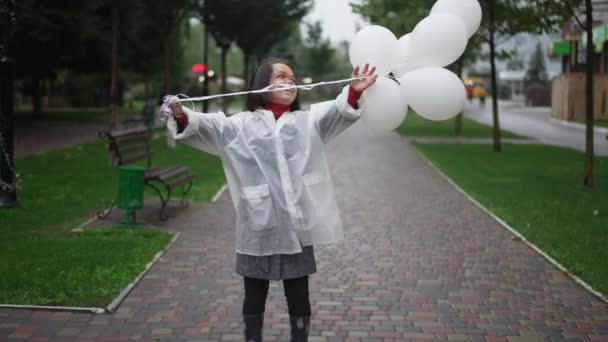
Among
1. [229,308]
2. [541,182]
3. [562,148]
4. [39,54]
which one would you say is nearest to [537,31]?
[541,182]

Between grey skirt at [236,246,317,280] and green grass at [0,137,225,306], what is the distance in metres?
2.11

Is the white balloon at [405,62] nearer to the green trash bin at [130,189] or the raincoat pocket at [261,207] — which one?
the raincoat pocket at [261,207]

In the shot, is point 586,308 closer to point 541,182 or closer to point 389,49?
point 389,49

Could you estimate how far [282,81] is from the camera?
391cm

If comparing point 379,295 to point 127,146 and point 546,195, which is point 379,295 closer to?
point 127,146

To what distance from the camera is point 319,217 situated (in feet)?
12.6

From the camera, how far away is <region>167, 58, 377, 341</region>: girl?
381cm

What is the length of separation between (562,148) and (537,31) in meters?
6.69

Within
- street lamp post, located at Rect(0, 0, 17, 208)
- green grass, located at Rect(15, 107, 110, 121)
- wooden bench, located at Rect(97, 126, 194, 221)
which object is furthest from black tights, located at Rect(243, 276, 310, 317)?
green grass, located at Rect(15, 107, 110, 121)

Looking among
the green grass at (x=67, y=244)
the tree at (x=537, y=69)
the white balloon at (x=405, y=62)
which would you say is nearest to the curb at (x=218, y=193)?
the green grass at (x=67, y=244)

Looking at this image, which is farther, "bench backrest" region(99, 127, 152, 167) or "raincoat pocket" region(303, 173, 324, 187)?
"bench backrest" region(99, 127, 152, 167)

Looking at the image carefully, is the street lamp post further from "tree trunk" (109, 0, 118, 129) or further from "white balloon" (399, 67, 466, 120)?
"tree trunk" (109, 0, 118, 129)

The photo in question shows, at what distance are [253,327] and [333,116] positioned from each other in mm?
1184

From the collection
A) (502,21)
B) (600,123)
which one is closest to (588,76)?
(502,21)
